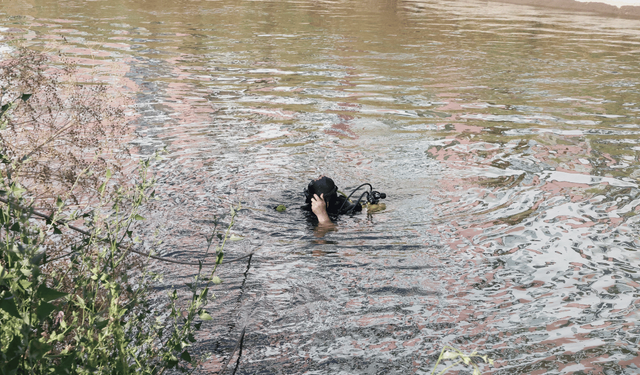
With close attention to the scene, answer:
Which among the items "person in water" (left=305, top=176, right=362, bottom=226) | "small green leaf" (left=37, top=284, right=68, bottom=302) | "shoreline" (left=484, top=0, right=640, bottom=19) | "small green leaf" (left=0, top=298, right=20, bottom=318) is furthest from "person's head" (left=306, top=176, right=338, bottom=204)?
"shoreline" (left=484, top=0, right=640, bottom=19)

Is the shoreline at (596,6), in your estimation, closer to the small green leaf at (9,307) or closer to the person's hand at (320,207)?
the person's hand at (320,207)

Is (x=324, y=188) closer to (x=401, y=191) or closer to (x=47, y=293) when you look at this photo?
Result: (x=401, y=191)

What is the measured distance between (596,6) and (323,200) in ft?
86.8

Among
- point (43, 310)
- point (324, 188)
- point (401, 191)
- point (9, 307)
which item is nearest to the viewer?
point (9, 307)

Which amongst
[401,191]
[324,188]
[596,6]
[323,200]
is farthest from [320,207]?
[596,6]

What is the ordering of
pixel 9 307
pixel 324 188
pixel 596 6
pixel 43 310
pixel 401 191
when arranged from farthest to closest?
1. pixel 596 6
2. pixel 401 191
3. pixel 324 188
4. pixel 43 310
5. pixel 9 307

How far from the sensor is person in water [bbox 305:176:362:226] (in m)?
6.11

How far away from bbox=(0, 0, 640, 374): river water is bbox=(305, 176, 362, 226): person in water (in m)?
0.18

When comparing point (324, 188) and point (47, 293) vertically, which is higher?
point (47, 293)

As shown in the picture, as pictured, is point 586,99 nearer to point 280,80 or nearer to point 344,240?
point 280,80

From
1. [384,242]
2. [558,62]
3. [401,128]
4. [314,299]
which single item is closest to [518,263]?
[384,242]

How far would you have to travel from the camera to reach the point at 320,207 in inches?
241

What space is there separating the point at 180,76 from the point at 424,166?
689 centimetres

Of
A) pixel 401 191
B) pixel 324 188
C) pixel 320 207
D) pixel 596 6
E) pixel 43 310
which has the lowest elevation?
pixel 401 191
